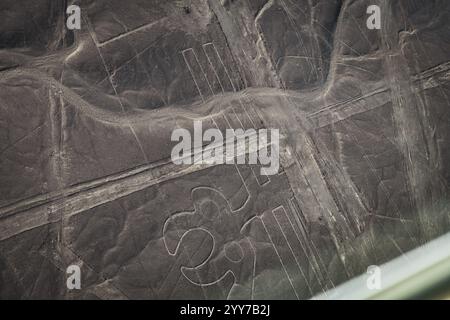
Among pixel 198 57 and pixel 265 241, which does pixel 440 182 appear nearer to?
pixel 265 241

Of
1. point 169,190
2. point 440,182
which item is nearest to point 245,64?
point 169,190

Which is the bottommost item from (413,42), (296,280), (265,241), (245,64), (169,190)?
(296,280)

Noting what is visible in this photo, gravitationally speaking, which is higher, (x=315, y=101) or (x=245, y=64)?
(x=245, y=64)

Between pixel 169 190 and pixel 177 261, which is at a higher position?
pixel 169 190

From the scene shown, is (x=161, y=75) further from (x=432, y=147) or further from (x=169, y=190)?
(x=432, y=147)

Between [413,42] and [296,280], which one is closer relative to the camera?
[296,280]
